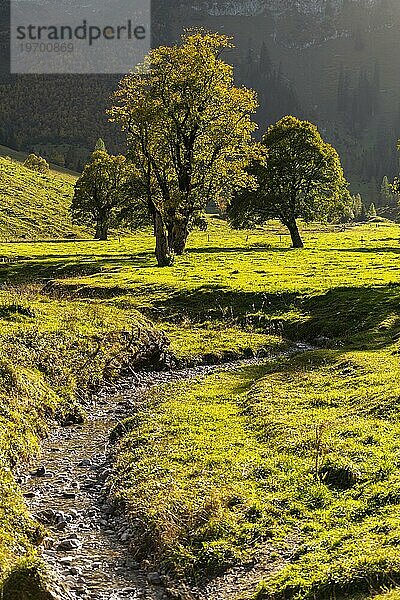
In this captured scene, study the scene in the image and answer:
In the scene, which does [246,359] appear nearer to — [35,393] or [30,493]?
[35,393]

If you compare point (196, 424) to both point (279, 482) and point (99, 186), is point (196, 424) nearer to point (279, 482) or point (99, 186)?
point (279, 482)

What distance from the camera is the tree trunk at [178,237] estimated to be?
6230 centimetres

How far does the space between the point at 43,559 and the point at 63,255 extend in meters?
61.3

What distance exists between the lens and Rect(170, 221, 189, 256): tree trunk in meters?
62.3

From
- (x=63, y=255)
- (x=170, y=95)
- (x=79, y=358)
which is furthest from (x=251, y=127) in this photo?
(x=79, y=358)

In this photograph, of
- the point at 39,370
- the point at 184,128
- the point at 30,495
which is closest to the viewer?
the point at 30,495

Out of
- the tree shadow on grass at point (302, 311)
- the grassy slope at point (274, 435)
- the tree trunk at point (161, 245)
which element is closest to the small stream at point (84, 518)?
the grassy slope at point (274, 435)

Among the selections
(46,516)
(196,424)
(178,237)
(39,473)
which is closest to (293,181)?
(178,237)

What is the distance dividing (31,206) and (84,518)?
11336cm

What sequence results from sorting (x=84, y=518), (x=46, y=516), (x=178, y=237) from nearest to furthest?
(x=46, y=516) < (x=84, y=518) < (x=178, y=237)

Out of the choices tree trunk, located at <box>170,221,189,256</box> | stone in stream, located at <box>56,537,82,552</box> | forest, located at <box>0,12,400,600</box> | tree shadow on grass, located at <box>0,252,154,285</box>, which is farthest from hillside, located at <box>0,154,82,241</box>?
stone in stream, located at <box>56,537,82,552</box>

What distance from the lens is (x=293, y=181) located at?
250ft

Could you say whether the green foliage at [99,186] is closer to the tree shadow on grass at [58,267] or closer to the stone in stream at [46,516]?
the tree shadow on grass at [58,267]

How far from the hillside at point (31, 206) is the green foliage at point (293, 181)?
148ft
